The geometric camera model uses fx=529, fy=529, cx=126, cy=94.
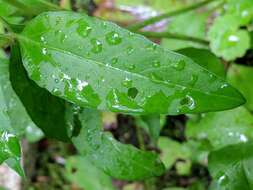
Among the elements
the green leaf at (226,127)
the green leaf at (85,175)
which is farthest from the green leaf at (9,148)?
the green leaf at (85,175)

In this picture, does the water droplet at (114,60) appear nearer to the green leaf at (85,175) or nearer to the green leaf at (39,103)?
the green leaf at (39,103)

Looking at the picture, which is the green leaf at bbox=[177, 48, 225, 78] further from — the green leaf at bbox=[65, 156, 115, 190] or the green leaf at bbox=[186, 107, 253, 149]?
the green leaf at bbox=[65, 156, 115, 190]

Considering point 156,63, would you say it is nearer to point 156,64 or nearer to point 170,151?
point 156,64

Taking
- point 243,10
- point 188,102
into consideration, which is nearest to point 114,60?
point 188,102

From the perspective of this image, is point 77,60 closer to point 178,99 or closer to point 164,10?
point 178,99

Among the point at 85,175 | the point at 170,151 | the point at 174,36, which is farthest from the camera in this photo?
the point at 85,175

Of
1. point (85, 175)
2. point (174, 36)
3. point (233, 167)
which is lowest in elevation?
point (85, 175)

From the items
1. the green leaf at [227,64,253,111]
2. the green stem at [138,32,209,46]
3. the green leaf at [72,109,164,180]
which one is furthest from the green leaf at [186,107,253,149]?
the green leaf at [72,109,164,180]

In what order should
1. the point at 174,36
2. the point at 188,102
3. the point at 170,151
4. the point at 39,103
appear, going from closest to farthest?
the point at 188,102
the point at 39,103
the point at 174,36
the point at 170,151
